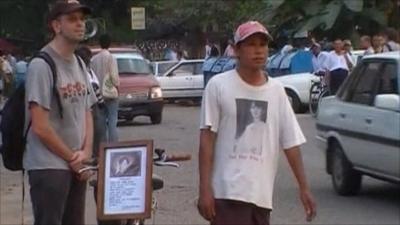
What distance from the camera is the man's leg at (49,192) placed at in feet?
18.5

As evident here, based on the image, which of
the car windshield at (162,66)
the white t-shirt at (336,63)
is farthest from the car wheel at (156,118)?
the car windshield at (162,66)

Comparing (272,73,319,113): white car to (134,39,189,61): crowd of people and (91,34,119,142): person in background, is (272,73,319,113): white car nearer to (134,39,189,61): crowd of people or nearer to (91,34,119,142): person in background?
(91,34,119,142): person in background

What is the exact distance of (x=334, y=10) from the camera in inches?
112

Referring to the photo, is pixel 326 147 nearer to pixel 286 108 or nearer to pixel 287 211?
pixel 287 211

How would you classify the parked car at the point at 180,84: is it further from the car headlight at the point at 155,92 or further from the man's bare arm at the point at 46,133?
the man's bare arm at the point at 46,133

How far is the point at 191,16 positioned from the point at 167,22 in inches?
259

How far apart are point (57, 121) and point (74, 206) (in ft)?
1.74

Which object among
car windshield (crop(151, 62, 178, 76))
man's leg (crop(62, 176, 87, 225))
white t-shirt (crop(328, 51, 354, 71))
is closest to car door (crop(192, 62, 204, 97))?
car windshield (crop(151, 62, 178, 76))

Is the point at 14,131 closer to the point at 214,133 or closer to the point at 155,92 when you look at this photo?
the point at 214,133

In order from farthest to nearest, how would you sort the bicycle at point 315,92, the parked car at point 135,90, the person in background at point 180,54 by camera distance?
the person in background at point 180,54, the bicycle at point 315,92, the parked car at point 135,90

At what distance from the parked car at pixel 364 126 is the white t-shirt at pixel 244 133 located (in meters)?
5.18

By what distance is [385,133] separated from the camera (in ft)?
35.2

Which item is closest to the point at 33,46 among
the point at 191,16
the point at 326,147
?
the point at 191,16

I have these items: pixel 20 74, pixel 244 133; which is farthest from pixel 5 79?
pixel 244 133
